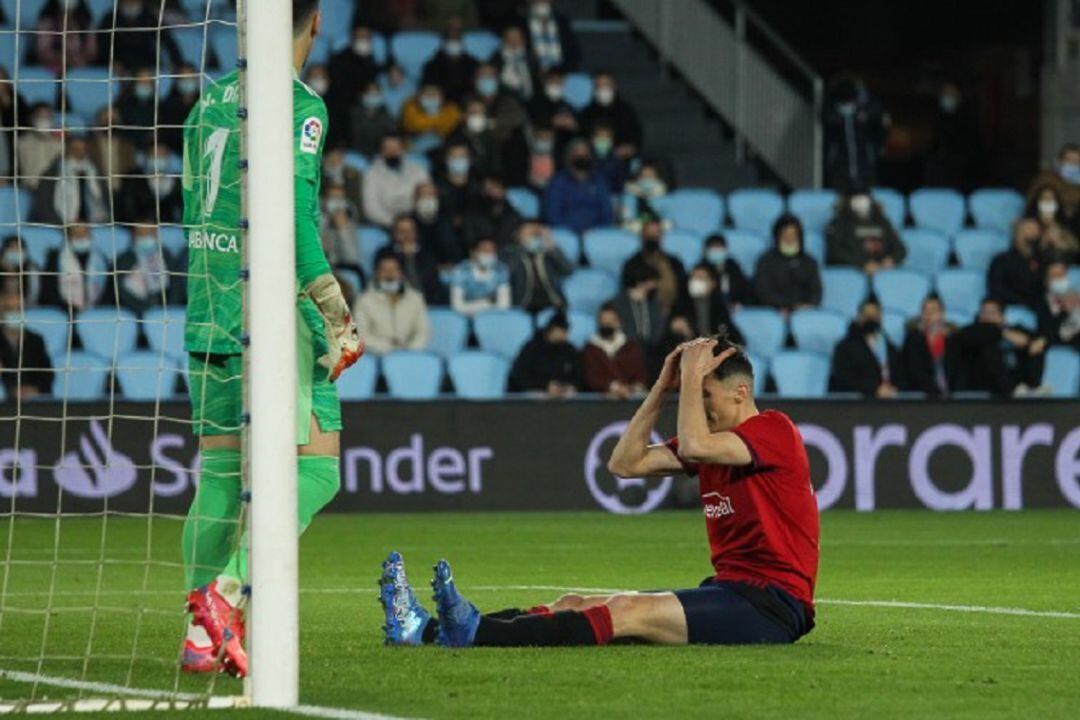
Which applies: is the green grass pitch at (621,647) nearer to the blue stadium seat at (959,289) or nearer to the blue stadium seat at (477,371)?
the blue stadium seat at (477,371)

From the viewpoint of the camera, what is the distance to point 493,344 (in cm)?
2030

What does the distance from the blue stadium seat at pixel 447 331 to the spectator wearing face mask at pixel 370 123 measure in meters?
2.47

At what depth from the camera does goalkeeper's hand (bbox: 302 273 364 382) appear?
7180 millimetres

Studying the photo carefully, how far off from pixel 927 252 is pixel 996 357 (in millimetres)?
2978

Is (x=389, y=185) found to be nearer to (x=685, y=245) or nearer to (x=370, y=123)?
(x=370, y=123)

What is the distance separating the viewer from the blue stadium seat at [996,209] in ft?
76.1

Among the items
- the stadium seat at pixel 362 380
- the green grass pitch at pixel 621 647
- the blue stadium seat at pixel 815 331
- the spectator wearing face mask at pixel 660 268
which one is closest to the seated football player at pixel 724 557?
the green grass pitch at pixel 621 647

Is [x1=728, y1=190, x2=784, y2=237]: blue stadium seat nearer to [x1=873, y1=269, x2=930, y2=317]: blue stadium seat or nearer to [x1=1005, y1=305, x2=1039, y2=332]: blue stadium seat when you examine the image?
[x1=873, y1=269, x2=930, y2=317]: blue stadium seat

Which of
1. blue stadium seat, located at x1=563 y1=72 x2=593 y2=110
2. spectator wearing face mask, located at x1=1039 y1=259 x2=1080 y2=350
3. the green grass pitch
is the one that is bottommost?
the green grass pitch

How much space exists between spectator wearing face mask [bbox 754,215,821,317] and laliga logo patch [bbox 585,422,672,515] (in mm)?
3057

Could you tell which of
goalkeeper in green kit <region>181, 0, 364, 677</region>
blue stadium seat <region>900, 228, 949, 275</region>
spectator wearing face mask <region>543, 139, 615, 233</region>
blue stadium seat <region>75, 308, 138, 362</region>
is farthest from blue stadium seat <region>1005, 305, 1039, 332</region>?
goalkeeper in green kit <region>181, 0, 364, 677</region>

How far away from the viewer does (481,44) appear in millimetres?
23625

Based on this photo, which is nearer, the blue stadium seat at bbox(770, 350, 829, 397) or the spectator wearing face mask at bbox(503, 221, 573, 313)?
the blue stadium seat at bbox(770, 350, 829, 397)

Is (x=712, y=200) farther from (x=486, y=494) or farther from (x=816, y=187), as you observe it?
(x=486, y=494)
